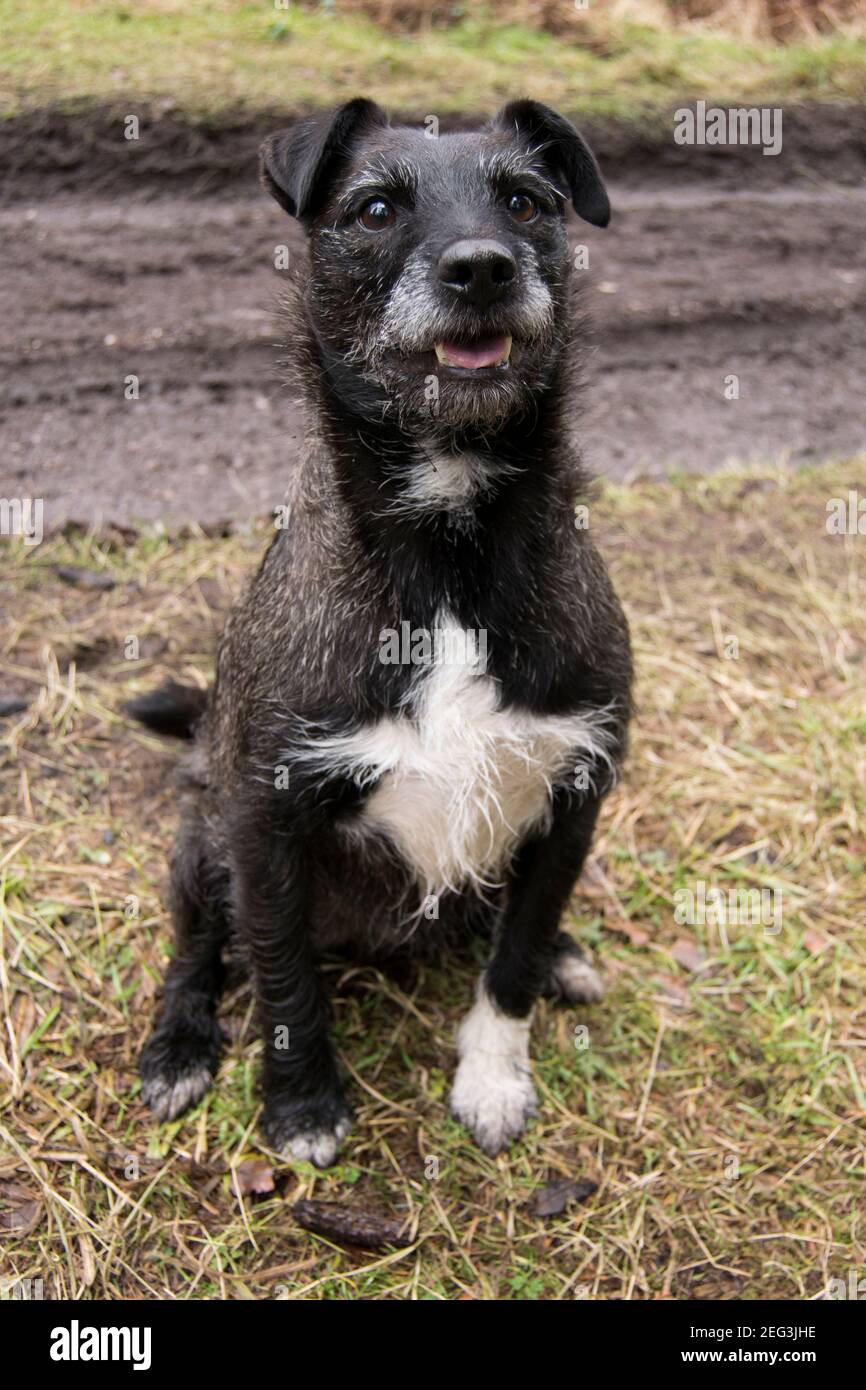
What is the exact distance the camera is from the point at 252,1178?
11.2 feet

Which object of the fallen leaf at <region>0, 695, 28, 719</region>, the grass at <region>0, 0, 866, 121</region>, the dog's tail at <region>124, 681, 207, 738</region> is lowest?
the fallen leaf at <region>0, 695, 28, 719</region>

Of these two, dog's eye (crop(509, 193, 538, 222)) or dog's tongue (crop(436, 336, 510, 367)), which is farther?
dog's eye (crop(509, 193, 538, 222))

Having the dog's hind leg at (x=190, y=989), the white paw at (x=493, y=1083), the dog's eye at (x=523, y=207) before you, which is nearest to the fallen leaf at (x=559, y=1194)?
the white paw at (x=493, y=1083)

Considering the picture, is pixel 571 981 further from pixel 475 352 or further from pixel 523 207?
pixel 523 207

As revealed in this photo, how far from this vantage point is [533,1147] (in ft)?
11.7

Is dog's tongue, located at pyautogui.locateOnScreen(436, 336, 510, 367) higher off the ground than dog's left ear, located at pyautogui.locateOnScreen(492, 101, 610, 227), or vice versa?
dog's left ear, located at pyautogui.locateOnScreen(492, 101, 610, 227)

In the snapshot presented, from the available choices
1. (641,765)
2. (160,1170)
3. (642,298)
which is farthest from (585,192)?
(642,298)

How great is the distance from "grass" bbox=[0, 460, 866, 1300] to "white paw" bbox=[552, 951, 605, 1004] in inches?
2.2

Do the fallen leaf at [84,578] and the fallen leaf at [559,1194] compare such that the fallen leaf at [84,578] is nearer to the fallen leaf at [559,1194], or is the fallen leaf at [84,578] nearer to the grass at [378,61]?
the fallen leaf at [559,1194]

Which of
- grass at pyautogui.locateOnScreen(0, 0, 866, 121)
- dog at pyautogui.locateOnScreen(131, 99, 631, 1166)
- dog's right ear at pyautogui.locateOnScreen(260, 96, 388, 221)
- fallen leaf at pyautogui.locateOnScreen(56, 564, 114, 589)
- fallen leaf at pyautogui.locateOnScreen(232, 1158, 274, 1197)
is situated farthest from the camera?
grass at pyautogui.locateOnScreen(0, 0, 866, 121)

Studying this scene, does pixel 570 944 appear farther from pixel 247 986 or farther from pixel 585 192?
pixel 585 192

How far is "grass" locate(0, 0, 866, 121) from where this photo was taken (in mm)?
7445

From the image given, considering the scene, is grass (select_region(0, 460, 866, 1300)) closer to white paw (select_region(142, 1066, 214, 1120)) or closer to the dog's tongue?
white paw (select_region(142, 1066, 214, 1120))

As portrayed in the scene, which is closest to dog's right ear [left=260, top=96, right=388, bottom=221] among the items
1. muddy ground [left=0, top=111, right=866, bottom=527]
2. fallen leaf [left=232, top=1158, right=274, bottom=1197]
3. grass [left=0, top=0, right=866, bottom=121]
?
fallen leaf [left=232, top=1158, right=274, bottom=1197]
